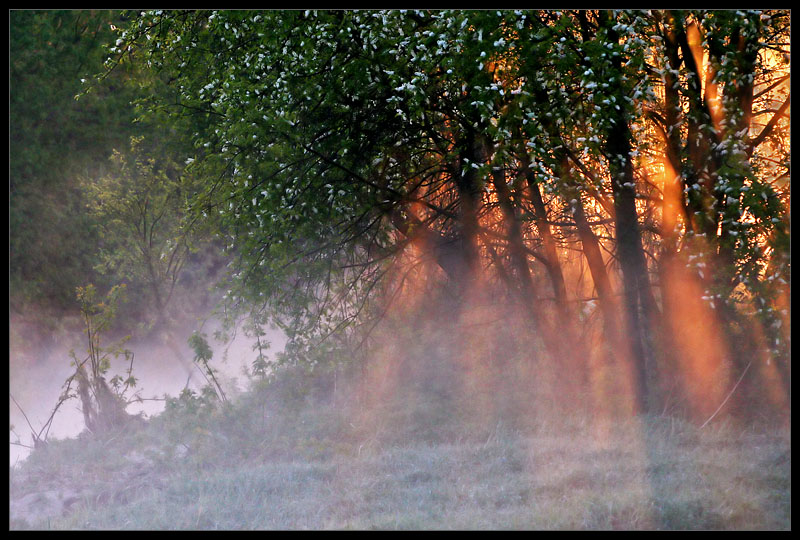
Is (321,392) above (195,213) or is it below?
below

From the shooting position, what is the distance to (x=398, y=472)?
9672 mm

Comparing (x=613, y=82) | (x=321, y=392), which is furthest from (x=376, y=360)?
(x=613, y=82)

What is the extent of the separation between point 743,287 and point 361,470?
5.86m

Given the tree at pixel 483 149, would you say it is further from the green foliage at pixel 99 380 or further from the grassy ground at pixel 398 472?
the green foliage at pixel 99 380

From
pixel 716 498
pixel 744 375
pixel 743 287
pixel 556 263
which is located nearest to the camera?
pixel 716 498

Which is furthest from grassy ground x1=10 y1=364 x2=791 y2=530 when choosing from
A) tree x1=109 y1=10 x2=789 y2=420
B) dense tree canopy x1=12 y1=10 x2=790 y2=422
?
tree x1=109 y1=10 x2=789 y2=420

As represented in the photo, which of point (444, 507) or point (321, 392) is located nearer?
point (444, 507)

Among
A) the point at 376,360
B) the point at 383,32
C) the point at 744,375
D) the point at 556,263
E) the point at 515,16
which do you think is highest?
the point at 383,32

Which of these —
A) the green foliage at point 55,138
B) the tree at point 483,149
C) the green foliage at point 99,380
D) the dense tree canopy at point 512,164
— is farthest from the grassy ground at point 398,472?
the green foliage at point 55,138

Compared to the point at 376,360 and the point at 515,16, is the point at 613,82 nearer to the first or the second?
the point at 515,16

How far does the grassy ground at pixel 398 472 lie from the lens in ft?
24.9

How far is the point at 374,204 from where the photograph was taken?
11.1 m

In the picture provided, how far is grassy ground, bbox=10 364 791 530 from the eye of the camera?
7.59 meters

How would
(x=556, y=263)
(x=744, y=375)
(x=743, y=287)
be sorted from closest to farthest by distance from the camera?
(x=743, y=287) → (x=744, y=375) → (x=556, y=263)
